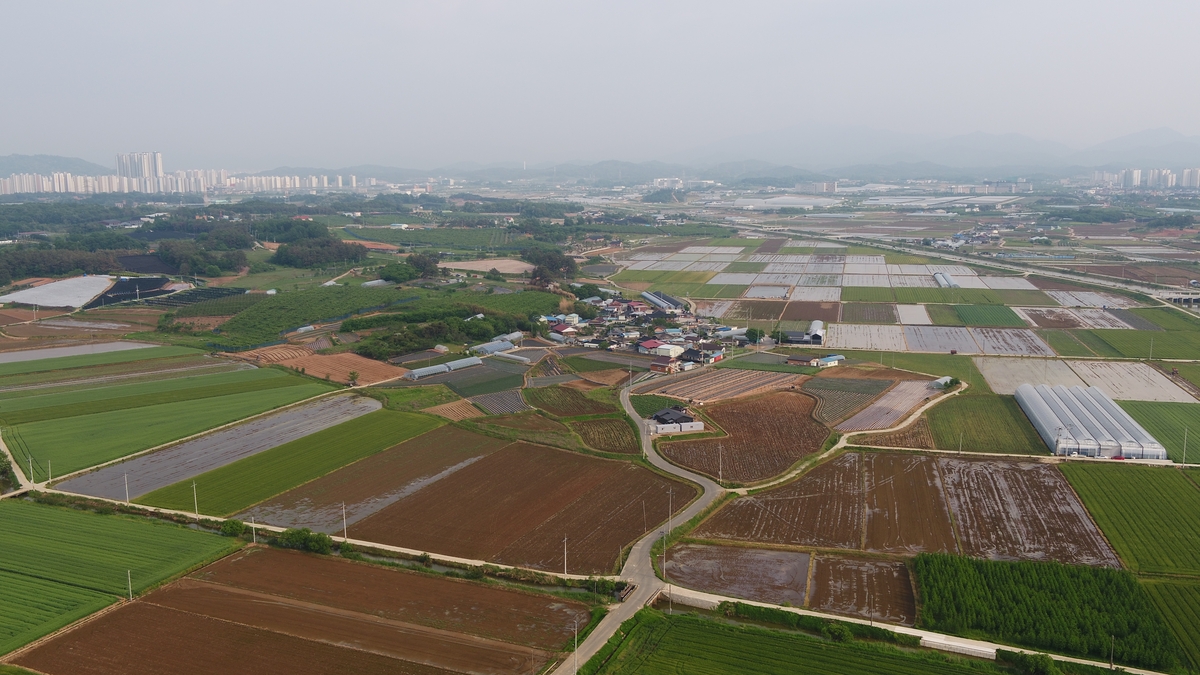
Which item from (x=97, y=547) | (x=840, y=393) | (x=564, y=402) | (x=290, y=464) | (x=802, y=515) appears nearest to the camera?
(x=97, y=547)

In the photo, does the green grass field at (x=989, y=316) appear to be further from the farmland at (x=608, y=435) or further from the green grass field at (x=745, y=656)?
the green grass field at (x=745, y=656)

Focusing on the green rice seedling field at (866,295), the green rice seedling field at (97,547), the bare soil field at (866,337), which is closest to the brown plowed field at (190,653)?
the green rice seedling field at (97,547)

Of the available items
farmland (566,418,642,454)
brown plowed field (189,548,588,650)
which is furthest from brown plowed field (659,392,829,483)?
brown plowed field (189,548,588,650)

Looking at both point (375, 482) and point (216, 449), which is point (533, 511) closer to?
point (375, 482)

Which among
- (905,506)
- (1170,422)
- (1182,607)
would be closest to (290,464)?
(905,506)

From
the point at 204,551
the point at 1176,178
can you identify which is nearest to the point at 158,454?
the point at 204,551

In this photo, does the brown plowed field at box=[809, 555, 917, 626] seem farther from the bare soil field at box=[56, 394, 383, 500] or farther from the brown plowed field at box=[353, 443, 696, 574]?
the bare soil field at box=[56, 394, 383, 500]

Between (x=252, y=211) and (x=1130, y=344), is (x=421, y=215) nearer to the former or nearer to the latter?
(x=252, y=211)
